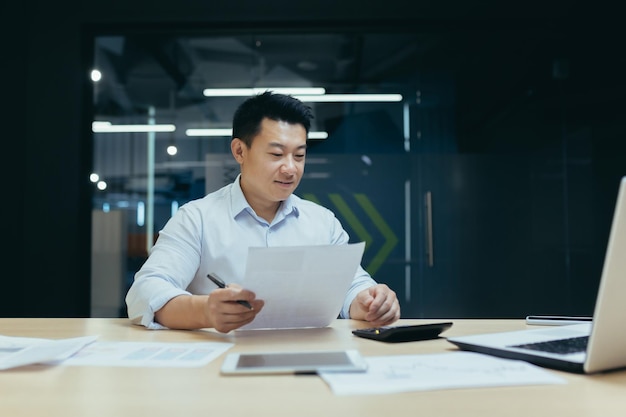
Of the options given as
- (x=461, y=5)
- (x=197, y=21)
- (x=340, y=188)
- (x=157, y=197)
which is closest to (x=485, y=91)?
(x=461, y=5)

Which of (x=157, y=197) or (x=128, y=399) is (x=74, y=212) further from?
(x=128, y=399)

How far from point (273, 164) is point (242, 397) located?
4.12 ft

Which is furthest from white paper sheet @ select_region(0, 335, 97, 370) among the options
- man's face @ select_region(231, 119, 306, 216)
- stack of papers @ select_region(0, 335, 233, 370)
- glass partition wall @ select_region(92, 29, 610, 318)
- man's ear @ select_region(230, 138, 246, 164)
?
glass partition wall @ select_region(92, 29, 610, 318)

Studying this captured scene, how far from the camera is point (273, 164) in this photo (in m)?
1.98

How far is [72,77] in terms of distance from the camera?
373 centimetres

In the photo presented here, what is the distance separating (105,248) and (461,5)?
2.83 metres

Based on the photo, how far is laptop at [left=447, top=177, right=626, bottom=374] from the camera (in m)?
0.77

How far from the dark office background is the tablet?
118 inches

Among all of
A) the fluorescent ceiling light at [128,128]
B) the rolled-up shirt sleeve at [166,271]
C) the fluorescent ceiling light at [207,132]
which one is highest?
the fluorescent ceiling light at [128,128]

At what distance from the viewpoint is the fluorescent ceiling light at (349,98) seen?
4.07 metres

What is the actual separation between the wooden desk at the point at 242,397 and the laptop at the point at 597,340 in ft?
0.10

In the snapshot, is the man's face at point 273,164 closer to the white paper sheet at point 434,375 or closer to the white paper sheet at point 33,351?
the white paper sheet at point 33,351

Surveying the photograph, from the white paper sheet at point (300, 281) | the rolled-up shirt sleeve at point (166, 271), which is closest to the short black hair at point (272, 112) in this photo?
the rolled-up shirt sleeve at point (166, 271)

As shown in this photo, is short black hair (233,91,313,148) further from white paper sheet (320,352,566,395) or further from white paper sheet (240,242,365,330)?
white paper sheet (320,352,566,395)
